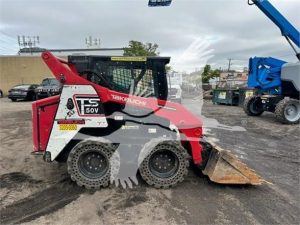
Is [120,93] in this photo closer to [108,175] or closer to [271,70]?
[108,175]

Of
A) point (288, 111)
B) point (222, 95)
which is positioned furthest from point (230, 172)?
point (222, 95)

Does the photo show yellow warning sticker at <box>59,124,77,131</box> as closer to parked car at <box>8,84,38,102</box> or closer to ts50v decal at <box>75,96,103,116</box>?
ts50v decal at <box>75,96,103,116</box>

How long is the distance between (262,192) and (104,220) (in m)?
2.59

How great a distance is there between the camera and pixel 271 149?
26.3 feet

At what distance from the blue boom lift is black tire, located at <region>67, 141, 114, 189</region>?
9045mm

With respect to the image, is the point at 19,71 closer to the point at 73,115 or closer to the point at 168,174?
the point at 73,115

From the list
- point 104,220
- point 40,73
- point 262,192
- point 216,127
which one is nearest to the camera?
point 104,220

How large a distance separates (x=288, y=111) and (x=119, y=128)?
9258 millimetres

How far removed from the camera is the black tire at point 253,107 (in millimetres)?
14562

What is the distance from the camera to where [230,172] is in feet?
16.6

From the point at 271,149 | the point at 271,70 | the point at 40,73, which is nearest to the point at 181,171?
the point at 271,149

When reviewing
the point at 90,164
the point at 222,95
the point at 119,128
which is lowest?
the point at 90,164

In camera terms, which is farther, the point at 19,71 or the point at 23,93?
the point at 19,71

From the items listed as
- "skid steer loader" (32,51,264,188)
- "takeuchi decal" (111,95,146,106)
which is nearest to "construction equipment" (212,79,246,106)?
"skid steer loader" (32,51,264,188)
